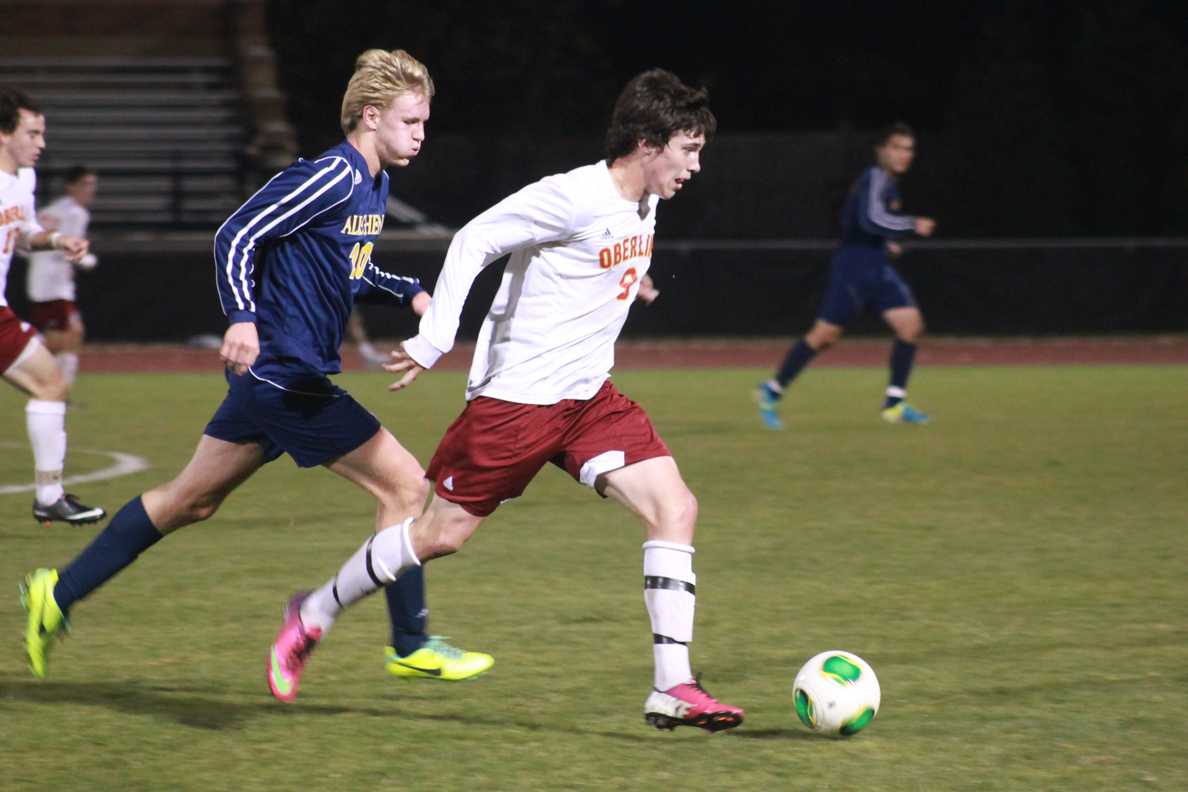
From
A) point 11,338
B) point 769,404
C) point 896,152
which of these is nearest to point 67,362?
point 769,404

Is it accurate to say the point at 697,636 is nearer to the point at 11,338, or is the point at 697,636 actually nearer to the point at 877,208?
the point at 11,338

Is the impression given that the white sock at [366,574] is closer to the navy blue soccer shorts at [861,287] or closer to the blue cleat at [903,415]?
the navy blue soccer shorts at [861,287]

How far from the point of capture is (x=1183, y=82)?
25797 mm

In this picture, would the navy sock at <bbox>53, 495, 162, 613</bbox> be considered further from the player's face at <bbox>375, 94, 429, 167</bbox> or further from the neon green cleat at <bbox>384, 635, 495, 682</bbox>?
the player's face at <bbox>375, 94, 429, 167</bbox>

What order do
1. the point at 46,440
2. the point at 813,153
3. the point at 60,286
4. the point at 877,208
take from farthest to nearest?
the point at 813,153
the point at 60,286
the point at 877,208
the point at 46,440

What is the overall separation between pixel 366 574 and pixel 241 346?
0.73 m

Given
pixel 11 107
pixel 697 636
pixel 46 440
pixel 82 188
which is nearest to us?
pixel 697 636

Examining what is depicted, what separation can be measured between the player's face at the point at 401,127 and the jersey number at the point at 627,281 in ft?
2.43

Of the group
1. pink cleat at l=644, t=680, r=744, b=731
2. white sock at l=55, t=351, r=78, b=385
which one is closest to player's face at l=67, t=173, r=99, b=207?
white sock at l=55, t=351, r=78, b=385

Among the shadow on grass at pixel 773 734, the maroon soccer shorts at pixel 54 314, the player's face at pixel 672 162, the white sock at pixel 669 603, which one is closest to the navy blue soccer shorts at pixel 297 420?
the white sock at pixel 669 603

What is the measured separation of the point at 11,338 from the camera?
7754 millimetres

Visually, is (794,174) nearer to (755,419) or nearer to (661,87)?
(755,419)

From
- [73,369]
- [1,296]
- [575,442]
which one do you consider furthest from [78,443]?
[575,442]

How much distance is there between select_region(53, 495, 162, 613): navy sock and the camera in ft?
17.1
